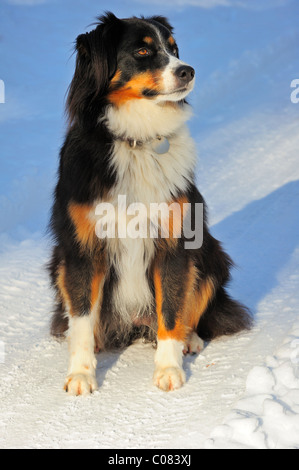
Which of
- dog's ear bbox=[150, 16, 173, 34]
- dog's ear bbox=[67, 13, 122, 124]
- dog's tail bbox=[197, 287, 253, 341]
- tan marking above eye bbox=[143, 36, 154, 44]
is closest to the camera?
dog's ear bbox=[67, 13, 122, 124]

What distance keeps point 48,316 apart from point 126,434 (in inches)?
68.3

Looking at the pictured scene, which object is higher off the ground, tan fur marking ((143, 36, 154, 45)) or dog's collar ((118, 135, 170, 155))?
tan fur marking ((143, 36, 154, 45))

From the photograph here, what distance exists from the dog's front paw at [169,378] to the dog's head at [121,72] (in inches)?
54.1

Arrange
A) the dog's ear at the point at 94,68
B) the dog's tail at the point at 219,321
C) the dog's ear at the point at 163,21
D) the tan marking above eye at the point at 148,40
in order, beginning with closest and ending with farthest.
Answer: the dog's ear at the point at 94,68, the tan marking above eye at the point at 148,40, the dog's ear at the point at 163,21, the dog's tail at the point at 219,321

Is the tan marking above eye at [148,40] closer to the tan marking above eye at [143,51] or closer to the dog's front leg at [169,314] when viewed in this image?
the tan marking above eye at [143,51]

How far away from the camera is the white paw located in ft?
12.4

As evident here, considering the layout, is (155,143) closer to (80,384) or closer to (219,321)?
(219,321)

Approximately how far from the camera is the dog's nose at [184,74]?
131 inches

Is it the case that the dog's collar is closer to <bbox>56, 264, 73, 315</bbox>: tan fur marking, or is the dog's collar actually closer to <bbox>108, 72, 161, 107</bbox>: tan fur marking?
<bbox>108, 72, 161, 107</bbox>: tan fur marking

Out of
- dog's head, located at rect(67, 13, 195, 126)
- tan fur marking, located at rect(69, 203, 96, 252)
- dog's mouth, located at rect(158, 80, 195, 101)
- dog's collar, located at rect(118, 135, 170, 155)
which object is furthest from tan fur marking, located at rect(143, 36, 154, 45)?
tan fur marking, located at rect(69, 203, 96, 252)

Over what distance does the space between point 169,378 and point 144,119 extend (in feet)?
4.48

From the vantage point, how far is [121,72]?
3.34m

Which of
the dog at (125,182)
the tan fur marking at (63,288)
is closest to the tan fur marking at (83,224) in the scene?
the dog at (125,182)
